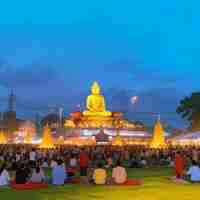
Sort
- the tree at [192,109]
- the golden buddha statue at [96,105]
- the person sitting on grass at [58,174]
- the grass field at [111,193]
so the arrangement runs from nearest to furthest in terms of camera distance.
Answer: the grass field at [111,193] < the person sitting on grass at [58,174] < the tree at [192,109] < the golden buddha statue at [96,105]

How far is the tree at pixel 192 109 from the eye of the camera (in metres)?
70.8

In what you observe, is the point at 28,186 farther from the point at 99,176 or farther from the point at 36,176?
the point at 99,176

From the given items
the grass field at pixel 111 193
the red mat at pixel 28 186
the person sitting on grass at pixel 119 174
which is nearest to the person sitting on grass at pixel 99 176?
the person sitting on grass at pixel 119 174

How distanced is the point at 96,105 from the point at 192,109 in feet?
69.5

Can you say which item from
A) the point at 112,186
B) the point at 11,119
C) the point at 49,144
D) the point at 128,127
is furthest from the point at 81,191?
the point at 11,119

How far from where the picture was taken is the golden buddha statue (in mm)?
86025

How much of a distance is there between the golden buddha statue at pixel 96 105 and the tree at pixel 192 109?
17.4 metres

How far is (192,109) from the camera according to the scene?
7212 cm

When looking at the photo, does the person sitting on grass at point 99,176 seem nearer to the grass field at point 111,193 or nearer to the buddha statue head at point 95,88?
the grass field at point 111,193

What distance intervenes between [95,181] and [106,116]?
2659 inches

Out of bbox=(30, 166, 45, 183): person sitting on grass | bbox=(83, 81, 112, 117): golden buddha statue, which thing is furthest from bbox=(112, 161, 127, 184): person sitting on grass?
bbox=(83, 81, 112, 117): golden buddha statue

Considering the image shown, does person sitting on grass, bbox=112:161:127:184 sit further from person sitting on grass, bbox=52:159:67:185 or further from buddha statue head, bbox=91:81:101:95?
buddha statue head, bbox=91:81:101:95

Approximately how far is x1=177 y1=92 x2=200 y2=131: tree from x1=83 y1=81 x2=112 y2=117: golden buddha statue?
57.0 ft

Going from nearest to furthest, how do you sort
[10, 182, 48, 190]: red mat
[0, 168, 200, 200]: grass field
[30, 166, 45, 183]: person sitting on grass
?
[0, 168, 200, 200]: grass field
[10, 182, 48, 190]: red mat
[30, 166, 45, 183]: person sitting on grass
